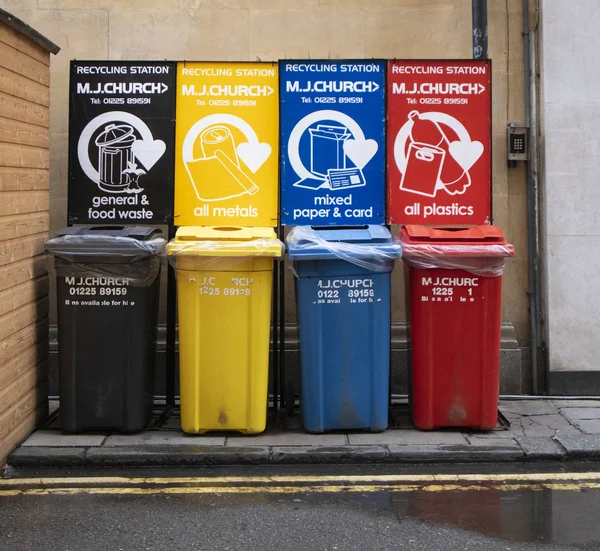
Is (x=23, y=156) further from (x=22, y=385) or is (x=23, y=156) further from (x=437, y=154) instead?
(x=437, y=154)

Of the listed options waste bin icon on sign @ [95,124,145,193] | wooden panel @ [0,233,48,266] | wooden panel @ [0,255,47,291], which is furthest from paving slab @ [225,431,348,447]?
waste bin icon on sign @ [95,124,145,193]

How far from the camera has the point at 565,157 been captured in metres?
7.50

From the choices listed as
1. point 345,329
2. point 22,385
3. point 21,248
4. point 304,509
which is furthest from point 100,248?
point 304,509

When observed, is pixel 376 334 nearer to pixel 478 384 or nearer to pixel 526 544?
pixel 478 384

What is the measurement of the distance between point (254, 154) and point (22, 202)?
196 cm

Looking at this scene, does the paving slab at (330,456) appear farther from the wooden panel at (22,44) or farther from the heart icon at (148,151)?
the wooden panel at (22,44)

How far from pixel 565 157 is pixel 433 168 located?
1.45m

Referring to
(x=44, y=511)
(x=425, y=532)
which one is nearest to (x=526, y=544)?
(x=425, y=532)

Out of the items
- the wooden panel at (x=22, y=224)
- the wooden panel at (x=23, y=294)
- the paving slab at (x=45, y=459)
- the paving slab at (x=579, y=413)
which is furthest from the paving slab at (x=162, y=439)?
the paving slab at (x=579, y=413)

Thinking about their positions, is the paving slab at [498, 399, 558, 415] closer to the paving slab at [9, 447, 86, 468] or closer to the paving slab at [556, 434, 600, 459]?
the paving slab at [556, 434, 600, 459]

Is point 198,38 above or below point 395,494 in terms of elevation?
above

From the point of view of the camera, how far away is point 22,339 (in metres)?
5.93

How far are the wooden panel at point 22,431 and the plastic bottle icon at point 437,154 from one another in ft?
11.3

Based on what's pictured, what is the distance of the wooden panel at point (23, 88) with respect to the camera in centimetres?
564
